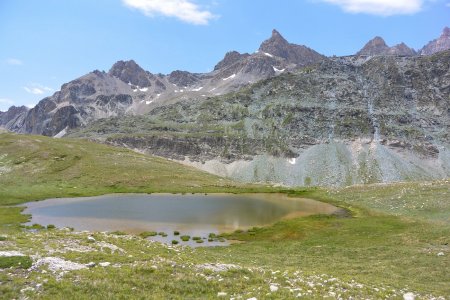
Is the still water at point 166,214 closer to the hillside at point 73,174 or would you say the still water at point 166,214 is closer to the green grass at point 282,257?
the green grass at point 282,257

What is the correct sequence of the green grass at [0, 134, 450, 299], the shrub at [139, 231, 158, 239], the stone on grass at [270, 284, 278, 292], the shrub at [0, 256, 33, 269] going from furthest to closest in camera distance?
the shrub at [139, 231, 158, 239]
the shrub at [0, 256, 33, 269]
the stone on grass at [270, 284, 278, 292]
the green grass at [0, 134, 450, 299]

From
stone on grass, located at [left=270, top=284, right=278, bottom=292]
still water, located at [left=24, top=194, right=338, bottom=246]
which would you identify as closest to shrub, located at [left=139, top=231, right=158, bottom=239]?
still water, located at [left=24, top=194, right=338, bottom=246]

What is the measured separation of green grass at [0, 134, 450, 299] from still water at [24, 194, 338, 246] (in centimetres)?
474

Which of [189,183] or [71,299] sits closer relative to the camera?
[71,299]

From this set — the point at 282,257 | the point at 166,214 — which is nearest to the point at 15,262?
the point at 282,257

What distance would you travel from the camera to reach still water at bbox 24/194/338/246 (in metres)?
58.6

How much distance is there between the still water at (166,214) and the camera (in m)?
58.6

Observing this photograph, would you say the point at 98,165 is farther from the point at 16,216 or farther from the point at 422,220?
the point at 422,220

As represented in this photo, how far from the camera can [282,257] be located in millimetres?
37094

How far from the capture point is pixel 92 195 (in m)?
107

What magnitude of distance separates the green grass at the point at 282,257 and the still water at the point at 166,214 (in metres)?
4.74

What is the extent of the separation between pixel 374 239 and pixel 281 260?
18.3 meters

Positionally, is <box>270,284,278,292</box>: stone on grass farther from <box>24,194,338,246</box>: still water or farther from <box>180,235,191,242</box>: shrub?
<box>24,194,338,246</box>: still water

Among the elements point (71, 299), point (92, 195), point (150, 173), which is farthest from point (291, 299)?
point (150, 173)
